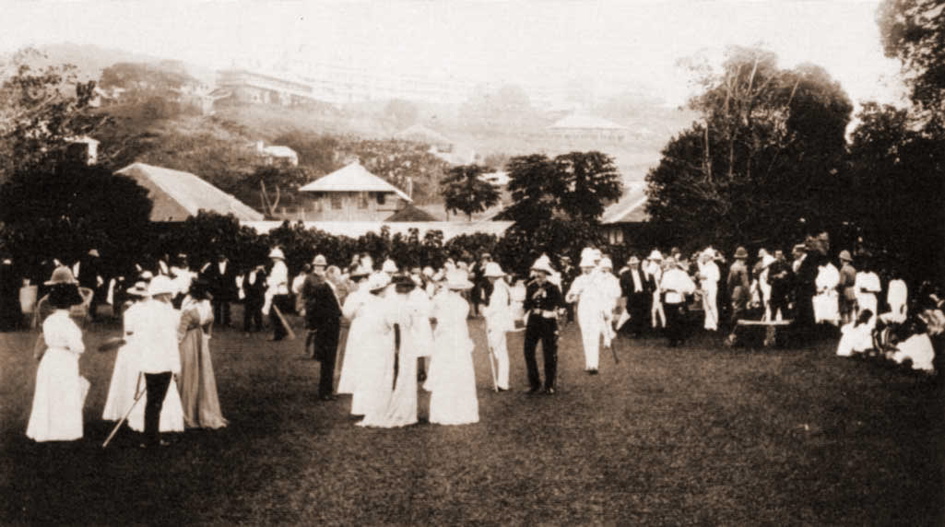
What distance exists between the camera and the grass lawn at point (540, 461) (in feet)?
24.9

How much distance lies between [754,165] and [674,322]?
17.8 meters

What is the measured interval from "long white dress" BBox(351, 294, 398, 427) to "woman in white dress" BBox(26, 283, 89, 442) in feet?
10.9

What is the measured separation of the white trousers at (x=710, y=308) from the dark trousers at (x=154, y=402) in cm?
1531

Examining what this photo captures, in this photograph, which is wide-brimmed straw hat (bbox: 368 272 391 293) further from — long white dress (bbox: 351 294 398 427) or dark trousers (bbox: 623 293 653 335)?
dark trousers (bbox: 623 293 653 335)

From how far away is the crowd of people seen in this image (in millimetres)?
10008

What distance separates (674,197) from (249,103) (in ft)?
261

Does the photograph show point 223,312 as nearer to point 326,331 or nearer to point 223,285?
point 223,285

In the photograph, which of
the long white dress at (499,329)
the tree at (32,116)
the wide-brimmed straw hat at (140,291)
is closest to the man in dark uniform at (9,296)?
the tree at (32,116)

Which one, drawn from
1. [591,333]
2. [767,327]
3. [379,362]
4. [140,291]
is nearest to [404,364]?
[379,362]

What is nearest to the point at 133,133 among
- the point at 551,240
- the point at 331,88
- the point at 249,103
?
the point at 249,103

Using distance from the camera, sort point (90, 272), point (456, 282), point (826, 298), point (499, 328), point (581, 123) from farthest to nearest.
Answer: point (581, 123), point (90, 272), point (826, 298), point (499, 328), point (456, 282)

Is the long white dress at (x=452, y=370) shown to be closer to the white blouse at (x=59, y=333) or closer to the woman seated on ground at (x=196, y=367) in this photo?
the woman seated on ground at (x=196, y=367)

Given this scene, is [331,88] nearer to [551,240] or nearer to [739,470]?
[551,240]

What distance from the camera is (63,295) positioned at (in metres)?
9.91
